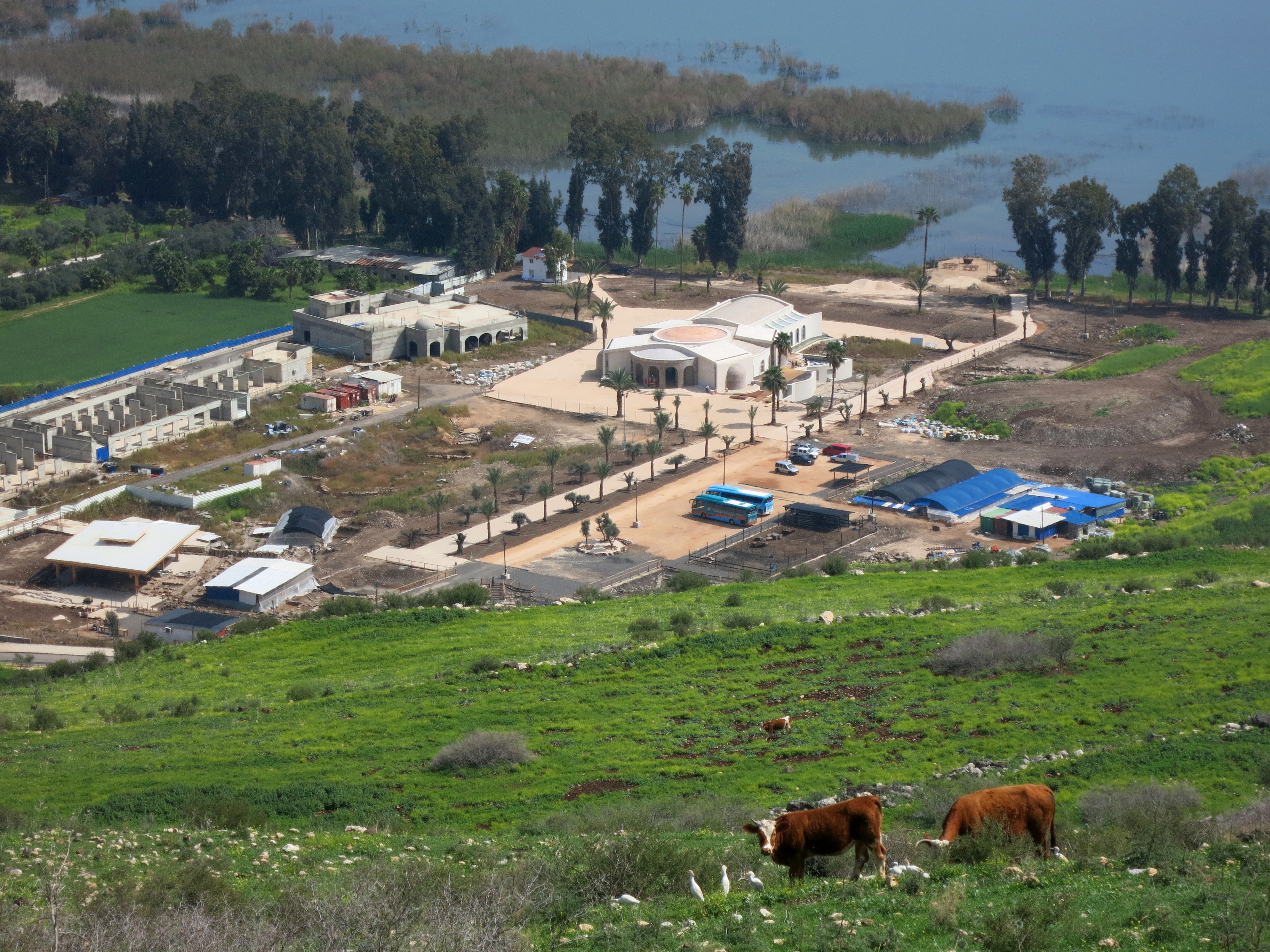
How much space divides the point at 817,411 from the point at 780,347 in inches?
401

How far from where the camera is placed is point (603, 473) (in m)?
67.9

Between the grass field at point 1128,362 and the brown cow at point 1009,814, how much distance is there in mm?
74518

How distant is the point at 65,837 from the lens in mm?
23531

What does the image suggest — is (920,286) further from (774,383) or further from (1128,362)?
(774,383)

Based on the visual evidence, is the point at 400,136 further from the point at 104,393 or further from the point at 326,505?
the point at 326,505

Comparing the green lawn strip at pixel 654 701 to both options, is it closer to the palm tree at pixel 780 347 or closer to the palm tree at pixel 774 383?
the palm tree at pixel 774 383

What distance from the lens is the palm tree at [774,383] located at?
82125mm

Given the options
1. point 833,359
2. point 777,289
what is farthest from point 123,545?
point 777,289

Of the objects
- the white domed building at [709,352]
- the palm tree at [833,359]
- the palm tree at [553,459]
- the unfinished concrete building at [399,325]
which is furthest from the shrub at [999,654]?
the unfinished concrete building at [399,325]

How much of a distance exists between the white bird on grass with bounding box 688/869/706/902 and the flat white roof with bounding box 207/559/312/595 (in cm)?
3986

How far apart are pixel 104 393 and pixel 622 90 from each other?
120m

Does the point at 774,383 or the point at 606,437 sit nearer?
the point at 606,437

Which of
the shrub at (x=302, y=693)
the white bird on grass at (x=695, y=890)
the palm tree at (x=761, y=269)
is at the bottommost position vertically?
the shrub at (x=302, y=693)

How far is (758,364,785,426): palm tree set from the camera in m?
82.1
